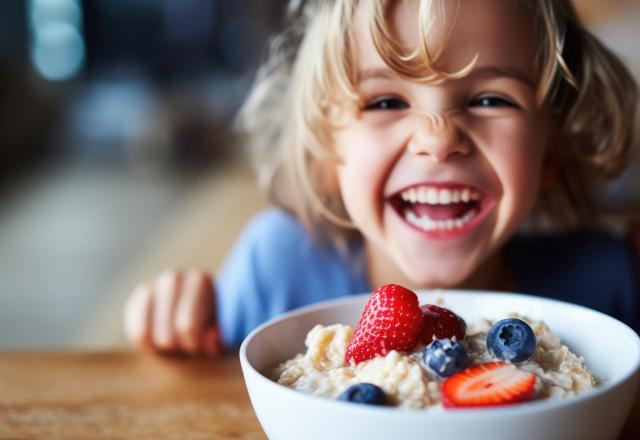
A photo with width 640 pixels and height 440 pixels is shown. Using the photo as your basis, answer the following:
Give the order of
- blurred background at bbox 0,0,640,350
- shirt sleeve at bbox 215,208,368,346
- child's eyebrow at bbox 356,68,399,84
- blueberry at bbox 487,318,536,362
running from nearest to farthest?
blueberry at bbox 487,318,536,362, child's eyebrow at bbox 356,68,399,84, shirt sleeve at bbox 215,208,368,346, blurred background at bbox 0,0,640,350

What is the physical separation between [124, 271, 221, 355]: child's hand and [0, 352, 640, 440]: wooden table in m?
0.05

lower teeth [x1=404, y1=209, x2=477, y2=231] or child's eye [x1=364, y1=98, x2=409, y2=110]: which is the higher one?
child's eye [x1=364, y1=98, x2=409, y2=110]

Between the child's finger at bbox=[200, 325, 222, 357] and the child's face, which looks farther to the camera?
the child's finger at bbox=[200, 325, 222, 357]

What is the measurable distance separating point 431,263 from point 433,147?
159mm

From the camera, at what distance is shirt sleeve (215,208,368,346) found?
3.88ft

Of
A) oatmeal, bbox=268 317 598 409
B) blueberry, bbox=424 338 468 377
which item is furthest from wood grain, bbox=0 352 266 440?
blueberry, bbox=424 338 468 377

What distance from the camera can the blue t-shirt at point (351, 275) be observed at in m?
1.19

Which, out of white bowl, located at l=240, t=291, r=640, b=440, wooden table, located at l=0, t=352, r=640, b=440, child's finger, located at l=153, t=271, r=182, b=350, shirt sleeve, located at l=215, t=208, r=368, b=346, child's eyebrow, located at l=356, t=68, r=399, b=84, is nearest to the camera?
white bowl, located at l=240, t=291, r=640, b=440

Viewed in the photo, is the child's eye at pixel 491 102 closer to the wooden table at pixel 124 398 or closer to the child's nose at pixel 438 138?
the child's nose at pixel 438 138

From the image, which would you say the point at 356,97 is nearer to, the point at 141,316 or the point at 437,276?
the point at 437,276

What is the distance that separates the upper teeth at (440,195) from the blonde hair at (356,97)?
14 centimetres

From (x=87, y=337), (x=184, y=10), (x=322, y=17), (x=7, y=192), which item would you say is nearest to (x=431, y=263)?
(x=322, y=17)

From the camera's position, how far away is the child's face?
81 cm

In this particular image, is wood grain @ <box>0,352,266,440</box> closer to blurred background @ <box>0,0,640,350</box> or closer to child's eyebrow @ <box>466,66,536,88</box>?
child's eyebrow @ <box>466,66,536,88</box>
